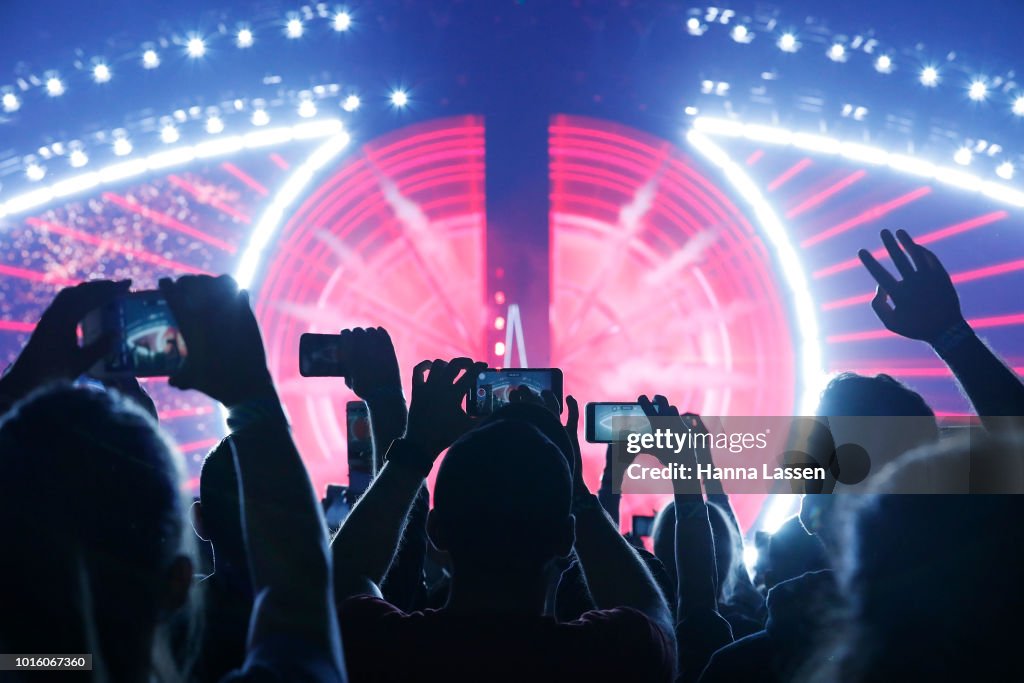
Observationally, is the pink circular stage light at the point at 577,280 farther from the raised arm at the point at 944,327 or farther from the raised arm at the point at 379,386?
the raised arm at the point at 944,327

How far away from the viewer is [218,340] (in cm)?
93

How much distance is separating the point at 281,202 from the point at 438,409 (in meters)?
6.02

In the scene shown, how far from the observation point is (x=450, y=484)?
4.06ft

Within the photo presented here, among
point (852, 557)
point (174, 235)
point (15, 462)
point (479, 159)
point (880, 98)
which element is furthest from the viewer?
point (479, 159)

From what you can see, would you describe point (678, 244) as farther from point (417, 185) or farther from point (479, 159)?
point (417, 185)

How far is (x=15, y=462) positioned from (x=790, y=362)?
7197mm

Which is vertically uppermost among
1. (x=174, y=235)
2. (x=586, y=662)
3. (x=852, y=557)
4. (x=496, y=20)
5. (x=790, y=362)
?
(x=496, y=20)

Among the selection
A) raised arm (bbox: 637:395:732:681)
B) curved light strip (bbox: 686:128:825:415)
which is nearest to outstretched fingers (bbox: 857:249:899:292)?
raised arm (bbox: 637:395:732:681)

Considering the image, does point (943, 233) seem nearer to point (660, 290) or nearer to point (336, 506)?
point (660, 290)

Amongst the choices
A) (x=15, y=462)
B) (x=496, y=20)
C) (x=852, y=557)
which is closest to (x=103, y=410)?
(x=15, y=462)

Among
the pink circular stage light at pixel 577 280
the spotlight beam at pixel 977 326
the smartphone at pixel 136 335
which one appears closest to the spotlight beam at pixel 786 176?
the pink circular stage light at pixel 577 280

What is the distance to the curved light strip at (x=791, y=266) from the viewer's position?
6.95 metres

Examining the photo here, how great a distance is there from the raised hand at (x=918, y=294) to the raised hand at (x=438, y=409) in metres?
0.95

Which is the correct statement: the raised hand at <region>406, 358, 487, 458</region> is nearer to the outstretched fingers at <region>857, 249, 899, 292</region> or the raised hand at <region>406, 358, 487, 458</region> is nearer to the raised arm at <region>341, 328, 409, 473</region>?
the raised arm at <region>341, 328, 409, 473</region>
